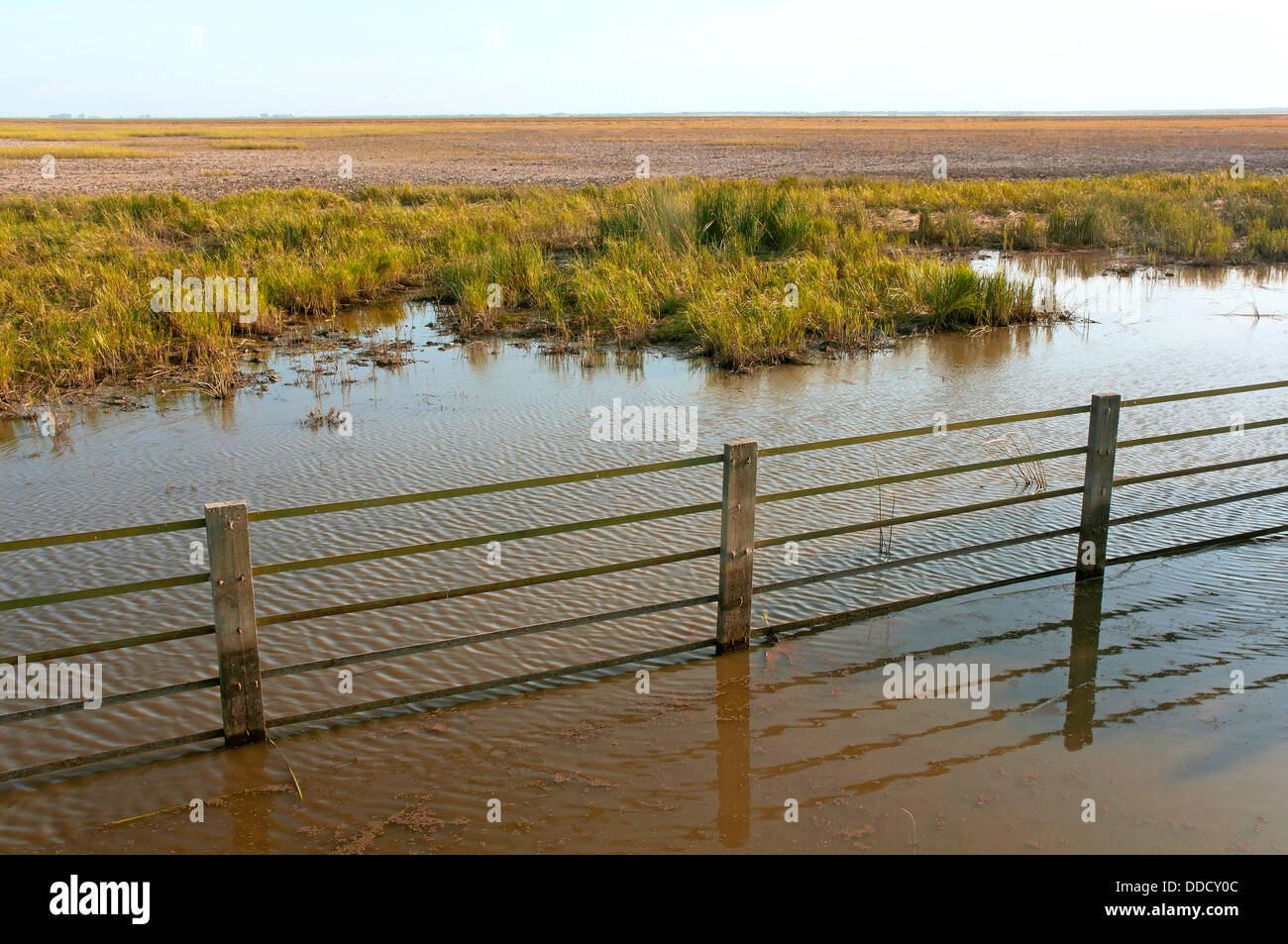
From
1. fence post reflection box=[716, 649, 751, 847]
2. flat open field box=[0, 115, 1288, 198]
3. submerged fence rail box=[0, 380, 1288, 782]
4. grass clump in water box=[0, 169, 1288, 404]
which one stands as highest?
flat open field box=[0, 115, 1288, 198]

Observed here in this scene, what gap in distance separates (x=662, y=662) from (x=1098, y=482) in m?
2.76

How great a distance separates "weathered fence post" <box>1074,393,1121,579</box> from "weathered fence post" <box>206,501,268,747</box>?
445 centimetres

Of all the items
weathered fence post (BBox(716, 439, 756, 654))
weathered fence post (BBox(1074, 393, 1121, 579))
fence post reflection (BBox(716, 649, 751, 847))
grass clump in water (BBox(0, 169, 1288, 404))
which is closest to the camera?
fence post reflection (BBox(716, 649, 751, 847))

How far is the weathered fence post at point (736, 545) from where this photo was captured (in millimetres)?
5172

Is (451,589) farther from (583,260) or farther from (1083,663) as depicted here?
(583,260)

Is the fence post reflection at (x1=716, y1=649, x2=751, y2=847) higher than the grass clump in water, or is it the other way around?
the grass clump in water

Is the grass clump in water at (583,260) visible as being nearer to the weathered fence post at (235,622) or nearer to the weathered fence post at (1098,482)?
the weathered fence post at (1098,482)

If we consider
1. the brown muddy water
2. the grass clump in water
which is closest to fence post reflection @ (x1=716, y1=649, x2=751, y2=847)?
the brown muddy water

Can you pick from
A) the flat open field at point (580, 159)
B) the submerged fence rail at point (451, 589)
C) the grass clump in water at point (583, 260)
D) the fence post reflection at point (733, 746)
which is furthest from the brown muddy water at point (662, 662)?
the flat open field at point (580, 159)

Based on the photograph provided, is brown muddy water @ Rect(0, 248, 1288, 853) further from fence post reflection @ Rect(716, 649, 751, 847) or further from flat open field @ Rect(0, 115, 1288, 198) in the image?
flat open field @ Rect(0, 115, 1288, 198)

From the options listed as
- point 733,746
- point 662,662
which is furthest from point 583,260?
point 733,746

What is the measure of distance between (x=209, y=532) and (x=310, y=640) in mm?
1713

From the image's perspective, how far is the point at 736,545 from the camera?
528 centimetres

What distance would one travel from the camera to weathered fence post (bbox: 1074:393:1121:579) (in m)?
5.89
